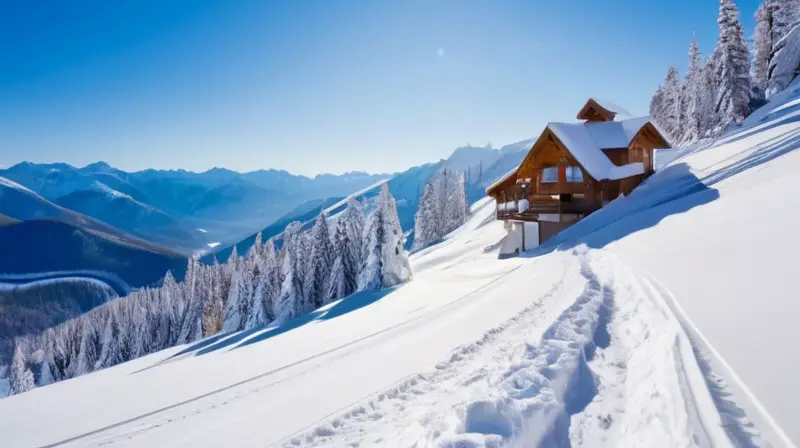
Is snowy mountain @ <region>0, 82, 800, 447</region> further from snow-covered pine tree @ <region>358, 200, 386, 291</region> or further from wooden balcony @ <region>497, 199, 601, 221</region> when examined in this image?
snow-covered pine tree @ <region>358, 200, 386, 291</region>

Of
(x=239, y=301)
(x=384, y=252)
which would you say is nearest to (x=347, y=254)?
(x=384, y=252)

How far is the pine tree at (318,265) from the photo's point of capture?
112ft

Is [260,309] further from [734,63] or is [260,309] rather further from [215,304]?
[734,63]

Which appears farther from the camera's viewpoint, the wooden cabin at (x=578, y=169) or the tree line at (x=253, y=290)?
the tree line at (x=253, y=290)

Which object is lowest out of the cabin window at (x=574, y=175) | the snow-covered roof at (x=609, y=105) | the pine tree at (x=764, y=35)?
the cabin window at (x=574, y=175)

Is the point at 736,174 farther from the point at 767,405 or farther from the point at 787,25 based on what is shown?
the point at 787,25

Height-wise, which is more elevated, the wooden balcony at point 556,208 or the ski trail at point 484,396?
the wooden balcony at point 556,208

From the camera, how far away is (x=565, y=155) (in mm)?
24234

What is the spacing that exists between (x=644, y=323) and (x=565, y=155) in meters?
19.2

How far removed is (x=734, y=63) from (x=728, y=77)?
47.4 inches

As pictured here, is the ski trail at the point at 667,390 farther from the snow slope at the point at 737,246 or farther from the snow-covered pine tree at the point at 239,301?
the snow-covered pine tree at the point at 239,301

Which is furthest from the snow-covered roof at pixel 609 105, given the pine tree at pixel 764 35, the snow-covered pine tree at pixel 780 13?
the snow-covered pine tree at pixel 780 13

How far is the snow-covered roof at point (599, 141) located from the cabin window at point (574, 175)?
1012mm

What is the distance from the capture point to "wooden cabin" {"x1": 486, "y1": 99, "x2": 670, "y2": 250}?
932 inches
